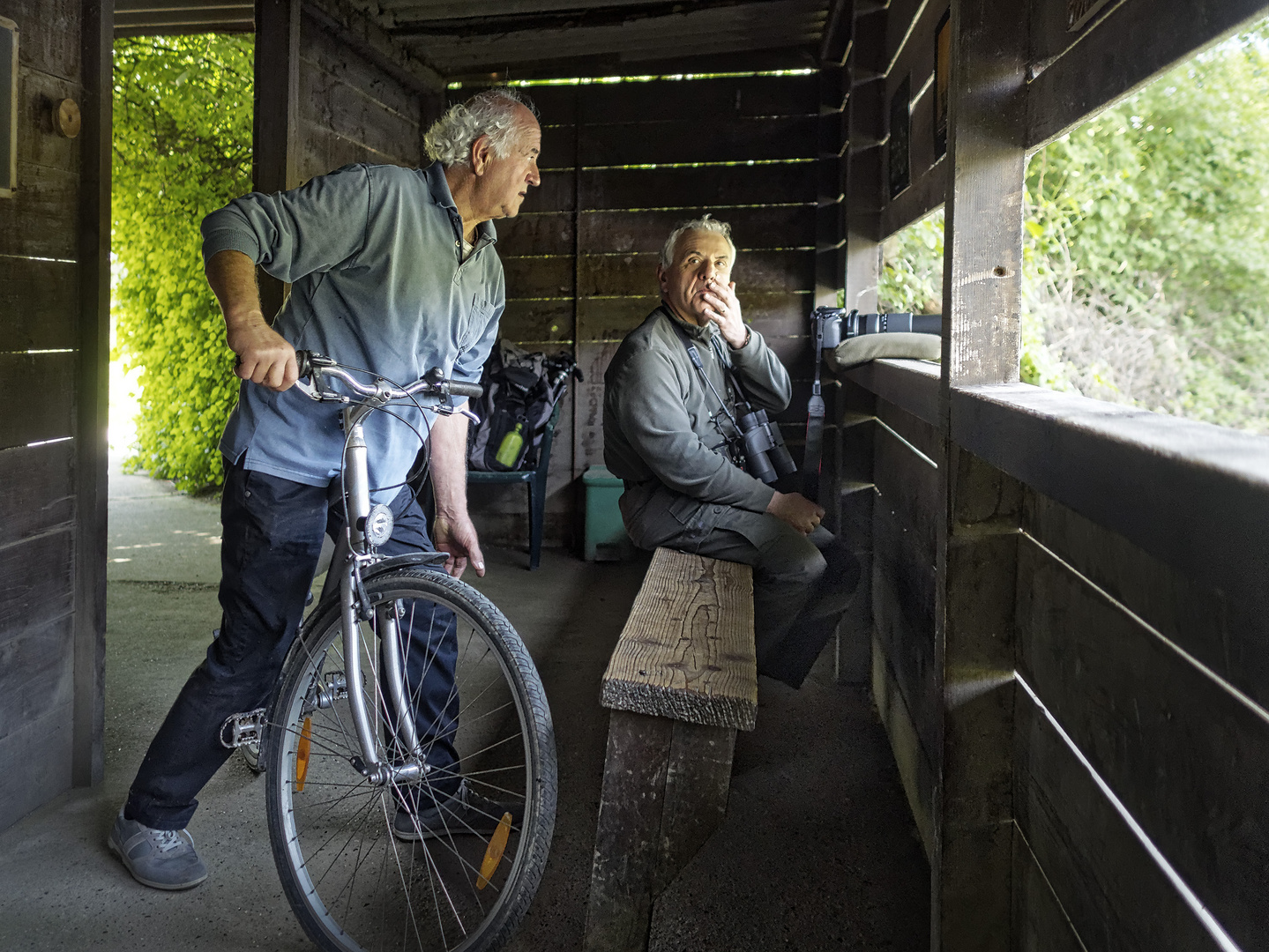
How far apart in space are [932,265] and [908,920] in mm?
3556

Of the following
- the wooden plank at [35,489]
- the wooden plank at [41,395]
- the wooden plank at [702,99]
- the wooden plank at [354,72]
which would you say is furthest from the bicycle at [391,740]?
the wooden plank at [702,99]

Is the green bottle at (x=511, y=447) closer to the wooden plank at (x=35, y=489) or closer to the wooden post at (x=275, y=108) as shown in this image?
the wooden post at (x=275, y=108)

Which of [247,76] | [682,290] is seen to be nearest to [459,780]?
[682,290]

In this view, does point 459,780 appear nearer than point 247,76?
Yes

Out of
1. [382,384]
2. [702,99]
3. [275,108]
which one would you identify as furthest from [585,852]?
[702,99]

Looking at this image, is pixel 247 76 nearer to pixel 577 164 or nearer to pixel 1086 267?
pixel 577 164

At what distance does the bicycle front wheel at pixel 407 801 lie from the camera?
1.87 m

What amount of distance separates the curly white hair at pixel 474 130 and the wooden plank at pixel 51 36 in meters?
0.94

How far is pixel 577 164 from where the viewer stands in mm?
5656

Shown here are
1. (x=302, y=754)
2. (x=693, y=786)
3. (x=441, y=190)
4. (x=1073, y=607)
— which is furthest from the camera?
(x=441, y=190)

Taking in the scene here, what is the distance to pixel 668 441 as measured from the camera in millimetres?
3037

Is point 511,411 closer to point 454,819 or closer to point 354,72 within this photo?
point 354,72

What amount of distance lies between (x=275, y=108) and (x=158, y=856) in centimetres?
305

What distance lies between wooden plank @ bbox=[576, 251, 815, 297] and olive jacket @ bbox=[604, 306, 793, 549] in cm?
220
